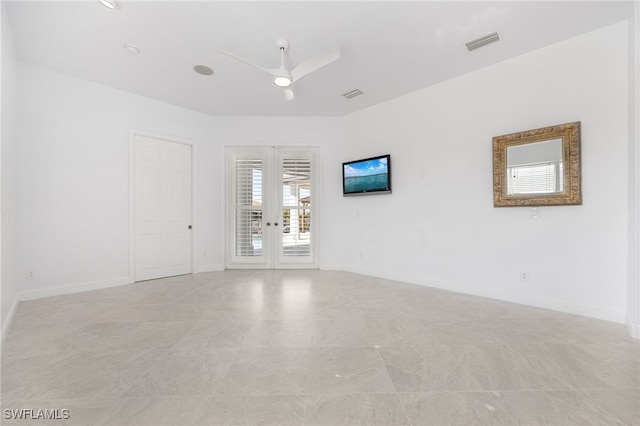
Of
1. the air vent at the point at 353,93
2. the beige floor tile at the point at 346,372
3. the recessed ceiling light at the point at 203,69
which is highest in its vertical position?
the recessed ceiling light at the point at 203,69

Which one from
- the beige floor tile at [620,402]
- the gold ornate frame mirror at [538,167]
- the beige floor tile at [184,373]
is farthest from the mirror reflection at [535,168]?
the beige floor tile at [184,373]

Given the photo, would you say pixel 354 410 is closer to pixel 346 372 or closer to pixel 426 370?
pixel 346 372

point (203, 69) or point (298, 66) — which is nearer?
point (298, 66)

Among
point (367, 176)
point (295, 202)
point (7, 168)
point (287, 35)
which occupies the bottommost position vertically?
point (295, 202)

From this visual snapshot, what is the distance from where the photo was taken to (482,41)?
304 cm

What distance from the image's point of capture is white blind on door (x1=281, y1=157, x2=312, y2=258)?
216 inches

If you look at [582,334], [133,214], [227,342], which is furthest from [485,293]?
[133,214]

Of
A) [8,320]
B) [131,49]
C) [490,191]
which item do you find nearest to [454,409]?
[490,191]

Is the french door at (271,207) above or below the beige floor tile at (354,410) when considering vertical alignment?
above

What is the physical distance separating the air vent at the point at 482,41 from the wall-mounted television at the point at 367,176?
1831 millimetres

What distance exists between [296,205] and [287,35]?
315 centimetres

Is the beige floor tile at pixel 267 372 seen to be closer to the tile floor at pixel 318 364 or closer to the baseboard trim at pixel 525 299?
the tile floor at pixel 318 364

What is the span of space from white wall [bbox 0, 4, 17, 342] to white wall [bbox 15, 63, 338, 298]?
0.40 m

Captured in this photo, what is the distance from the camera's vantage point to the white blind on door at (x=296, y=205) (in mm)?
5496
